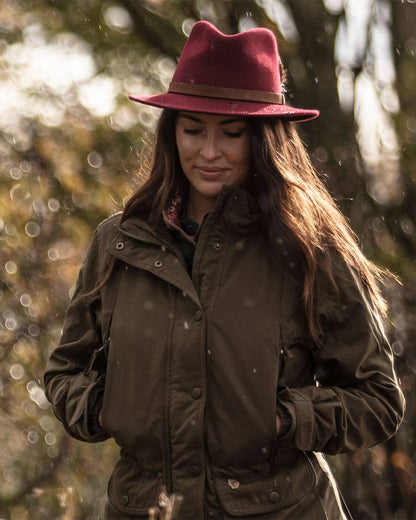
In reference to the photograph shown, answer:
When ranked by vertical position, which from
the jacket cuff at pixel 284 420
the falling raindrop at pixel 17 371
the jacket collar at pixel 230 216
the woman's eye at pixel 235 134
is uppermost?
the woman's eye at pixel 235 134

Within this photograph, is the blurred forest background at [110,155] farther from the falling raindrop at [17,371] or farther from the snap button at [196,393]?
the snap button at [196,393]

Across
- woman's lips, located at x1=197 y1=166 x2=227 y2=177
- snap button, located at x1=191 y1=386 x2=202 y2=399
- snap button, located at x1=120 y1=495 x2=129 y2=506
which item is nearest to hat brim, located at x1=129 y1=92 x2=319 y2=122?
woman's lips, located at x1=197 y1=166 x2=227 y2=177

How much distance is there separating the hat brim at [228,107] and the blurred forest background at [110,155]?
309cm

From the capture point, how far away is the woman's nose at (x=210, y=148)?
3.05m

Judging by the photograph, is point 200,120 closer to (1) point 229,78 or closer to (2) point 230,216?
(1) point 229,78

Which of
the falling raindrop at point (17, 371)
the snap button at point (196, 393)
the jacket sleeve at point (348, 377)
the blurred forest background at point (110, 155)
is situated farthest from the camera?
the falling raindrop at point (17, 371)

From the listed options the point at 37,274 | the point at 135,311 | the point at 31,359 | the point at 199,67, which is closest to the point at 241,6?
the point at 37,274

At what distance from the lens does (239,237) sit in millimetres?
3082

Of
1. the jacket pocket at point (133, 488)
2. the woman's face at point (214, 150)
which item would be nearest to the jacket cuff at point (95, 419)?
the jacket pocket at point (133, 488)

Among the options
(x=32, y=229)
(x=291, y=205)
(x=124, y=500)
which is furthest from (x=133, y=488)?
(x=32, y=229)

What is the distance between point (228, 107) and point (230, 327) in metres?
0.70

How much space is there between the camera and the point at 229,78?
315 centimetres

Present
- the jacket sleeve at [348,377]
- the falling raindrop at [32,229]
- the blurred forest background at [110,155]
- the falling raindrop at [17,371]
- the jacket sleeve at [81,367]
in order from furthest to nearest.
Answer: the falling raindrop at [32,229] < the falling raindrop at [17,371] < the blurred forest background at [110,155] < the jacket sleeve at [81,367] < the jacket sleeve at [348,377]

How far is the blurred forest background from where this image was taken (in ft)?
20.2
